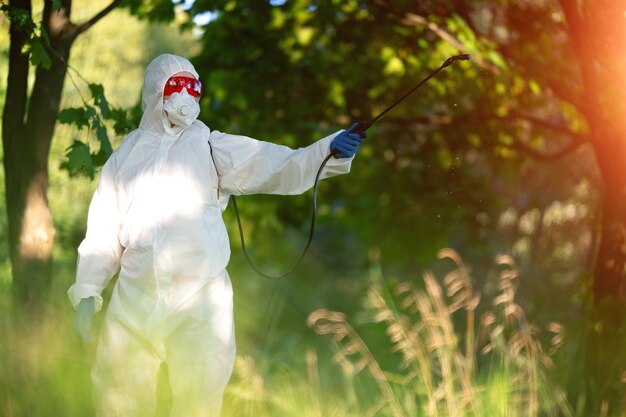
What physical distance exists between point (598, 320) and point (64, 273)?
3.96m

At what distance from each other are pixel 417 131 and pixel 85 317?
6.59 meters

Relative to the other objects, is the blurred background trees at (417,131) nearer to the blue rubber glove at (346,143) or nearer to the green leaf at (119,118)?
the green leaf at (119,118)

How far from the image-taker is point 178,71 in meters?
3.99

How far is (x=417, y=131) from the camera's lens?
33.6 feet

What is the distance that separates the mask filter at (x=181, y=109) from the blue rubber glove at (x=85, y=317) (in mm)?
669

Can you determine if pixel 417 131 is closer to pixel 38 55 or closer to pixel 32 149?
pixel 32 149

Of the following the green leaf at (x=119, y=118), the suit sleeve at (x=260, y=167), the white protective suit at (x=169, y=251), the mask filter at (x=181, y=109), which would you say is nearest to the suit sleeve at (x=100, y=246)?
the white protective suit at (x=169, y=251)

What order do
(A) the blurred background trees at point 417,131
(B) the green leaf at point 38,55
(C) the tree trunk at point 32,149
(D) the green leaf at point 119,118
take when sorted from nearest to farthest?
(B) the green leaf at point 38,55
(D) the green leaf at point 119,118
(C) the tree trunk at point 32,149
(A) the blurred background trees at point 417,131

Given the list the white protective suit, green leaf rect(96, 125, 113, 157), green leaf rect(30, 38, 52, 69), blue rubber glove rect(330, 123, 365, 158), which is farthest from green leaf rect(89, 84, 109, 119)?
blue rubber glove rect(330, 123, 365, 158)

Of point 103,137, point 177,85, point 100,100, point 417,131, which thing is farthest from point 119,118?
point 417,131

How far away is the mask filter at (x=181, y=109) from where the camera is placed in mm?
3977

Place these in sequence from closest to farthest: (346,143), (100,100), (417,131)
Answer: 1. (346,143)
2. (100,100)
3. (417,131)

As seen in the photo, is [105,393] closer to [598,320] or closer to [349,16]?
[598,320]

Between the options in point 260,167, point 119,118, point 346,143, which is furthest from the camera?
point 119,118
